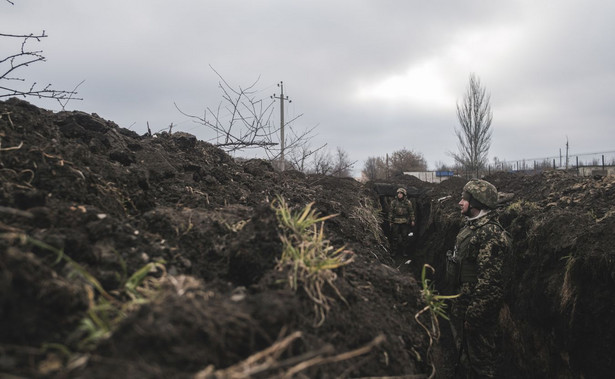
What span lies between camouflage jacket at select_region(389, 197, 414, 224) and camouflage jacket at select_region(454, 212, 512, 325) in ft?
22.0

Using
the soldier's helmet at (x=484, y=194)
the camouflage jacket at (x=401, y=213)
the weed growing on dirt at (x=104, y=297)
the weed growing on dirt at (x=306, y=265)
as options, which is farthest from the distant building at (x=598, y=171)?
the weed growing on dirt at (x=104, y=297)

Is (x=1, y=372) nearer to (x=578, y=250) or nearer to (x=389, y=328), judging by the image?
(x=389, y=328)

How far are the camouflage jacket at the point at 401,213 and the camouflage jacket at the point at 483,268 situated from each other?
6691 millimetres

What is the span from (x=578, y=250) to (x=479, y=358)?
4.98 feet

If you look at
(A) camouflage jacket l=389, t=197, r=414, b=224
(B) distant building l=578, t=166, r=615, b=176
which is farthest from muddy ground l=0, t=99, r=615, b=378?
(B) distant building l=578, t=166, r=615, b=176

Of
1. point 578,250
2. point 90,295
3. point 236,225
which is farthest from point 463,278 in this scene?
point 90,295

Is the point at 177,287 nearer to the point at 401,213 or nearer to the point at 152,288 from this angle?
the point at 152,288

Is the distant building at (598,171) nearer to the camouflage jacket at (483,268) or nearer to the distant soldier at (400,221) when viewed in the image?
the distant soldier at (400,221)

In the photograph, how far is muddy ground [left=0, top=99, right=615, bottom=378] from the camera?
1.00 meters

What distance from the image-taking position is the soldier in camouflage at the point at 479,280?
384cm

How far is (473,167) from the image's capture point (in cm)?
2888

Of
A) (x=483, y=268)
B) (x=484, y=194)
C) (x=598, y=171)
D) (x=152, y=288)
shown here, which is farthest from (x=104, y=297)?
(x=598, y=171)

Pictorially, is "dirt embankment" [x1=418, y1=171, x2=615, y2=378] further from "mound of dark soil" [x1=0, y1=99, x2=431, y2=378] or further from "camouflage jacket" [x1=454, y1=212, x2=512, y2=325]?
"mound of dark soil" [x1=0, y1=99, x2=431, y2=378]

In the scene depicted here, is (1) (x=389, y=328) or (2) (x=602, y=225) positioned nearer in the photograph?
(1) (x=389, y=328)
